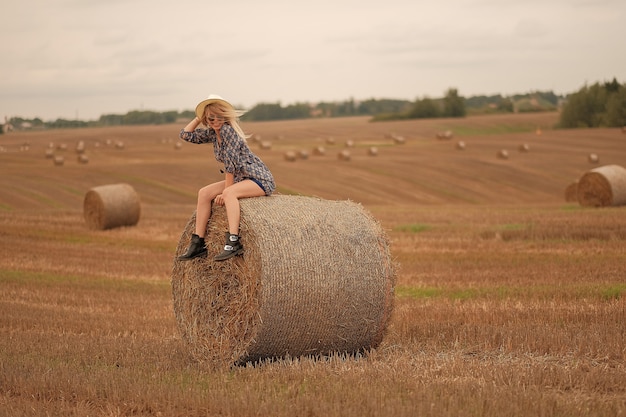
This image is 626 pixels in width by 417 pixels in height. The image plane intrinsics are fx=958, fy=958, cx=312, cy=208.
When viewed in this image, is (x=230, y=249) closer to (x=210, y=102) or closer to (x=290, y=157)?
(x=210, y=102)

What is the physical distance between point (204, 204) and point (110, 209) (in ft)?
50.9

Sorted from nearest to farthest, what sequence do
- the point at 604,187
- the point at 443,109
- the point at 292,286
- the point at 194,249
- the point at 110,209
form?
the point at 292,286
the point at 194,249
the point at 110,209
the point at 604,187
the point at 443,109

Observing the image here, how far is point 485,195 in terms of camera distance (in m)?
37.2

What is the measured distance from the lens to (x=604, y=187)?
24.6 metres

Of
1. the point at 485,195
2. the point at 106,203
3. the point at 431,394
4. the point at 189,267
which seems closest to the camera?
the point at 431,394

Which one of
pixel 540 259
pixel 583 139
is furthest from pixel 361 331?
pixel 583 139

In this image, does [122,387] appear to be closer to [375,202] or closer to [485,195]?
[375,202]

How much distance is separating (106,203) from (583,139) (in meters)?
37.0

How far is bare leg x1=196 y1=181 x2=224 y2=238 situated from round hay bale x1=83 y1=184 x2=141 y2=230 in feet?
50.4

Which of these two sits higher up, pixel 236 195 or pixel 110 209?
pixel 236 195

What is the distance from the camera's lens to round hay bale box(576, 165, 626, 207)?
24531 mm

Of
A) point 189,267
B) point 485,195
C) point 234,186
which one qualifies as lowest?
point 485,195

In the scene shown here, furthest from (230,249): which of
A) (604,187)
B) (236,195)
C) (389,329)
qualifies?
(604,187)

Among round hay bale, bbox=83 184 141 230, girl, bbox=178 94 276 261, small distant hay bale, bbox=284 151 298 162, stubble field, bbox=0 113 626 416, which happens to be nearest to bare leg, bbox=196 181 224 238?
girl, bbox=178 94 276 261
